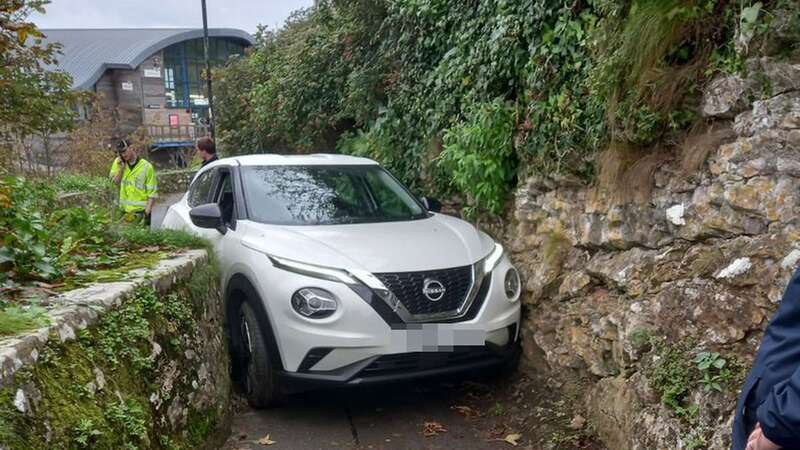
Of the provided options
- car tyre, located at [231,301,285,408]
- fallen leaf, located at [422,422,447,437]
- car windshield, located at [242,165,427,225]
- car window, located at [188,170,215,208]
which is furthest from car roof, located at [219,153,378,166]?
fallen leaf, located at [422,422,447,437]

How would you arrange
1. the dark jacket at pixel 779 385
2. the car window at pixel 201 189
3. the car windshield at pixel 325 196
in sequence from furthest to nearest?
the car window at pixel 201 189
the car windshield at pixel 325 196
the dark jacket at pixel 779 385

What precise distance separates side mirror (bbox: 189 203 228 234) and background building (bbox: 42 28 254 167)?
92.7 ft

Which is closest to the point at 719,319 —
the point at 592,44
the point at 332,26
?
the point at 592,44

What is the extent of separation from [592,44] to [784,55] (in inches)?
50.4

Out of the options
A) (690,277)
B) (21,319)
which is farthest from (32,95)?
(690,277)

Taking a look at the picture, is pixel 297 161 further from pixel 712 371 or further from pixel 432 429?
pixel 712 371

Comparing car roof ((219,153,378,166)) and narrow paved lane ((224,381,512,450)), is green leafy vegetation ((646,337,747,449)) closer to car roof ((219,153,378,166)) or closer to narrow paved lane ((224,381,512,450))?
narrow paved lane ((224,381,512,450))

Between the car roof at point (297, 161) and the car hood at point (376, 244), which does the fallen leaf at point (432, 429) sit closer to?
the car hood at point (376, 244)

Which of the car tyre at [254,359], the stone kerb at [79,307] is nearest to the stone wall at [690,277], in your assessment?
the car tyre at [254,359]

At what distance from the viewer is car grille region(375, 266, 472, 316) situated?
13.7 feet

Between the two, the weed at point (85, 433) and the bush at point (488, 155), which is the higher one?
the bush at point (488, 155)

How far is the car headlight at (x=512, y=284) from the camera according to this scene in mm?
4670

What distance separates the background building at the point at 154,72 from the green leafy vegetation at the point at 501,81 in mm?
23968

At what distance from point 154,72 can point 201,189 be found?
105 ft
